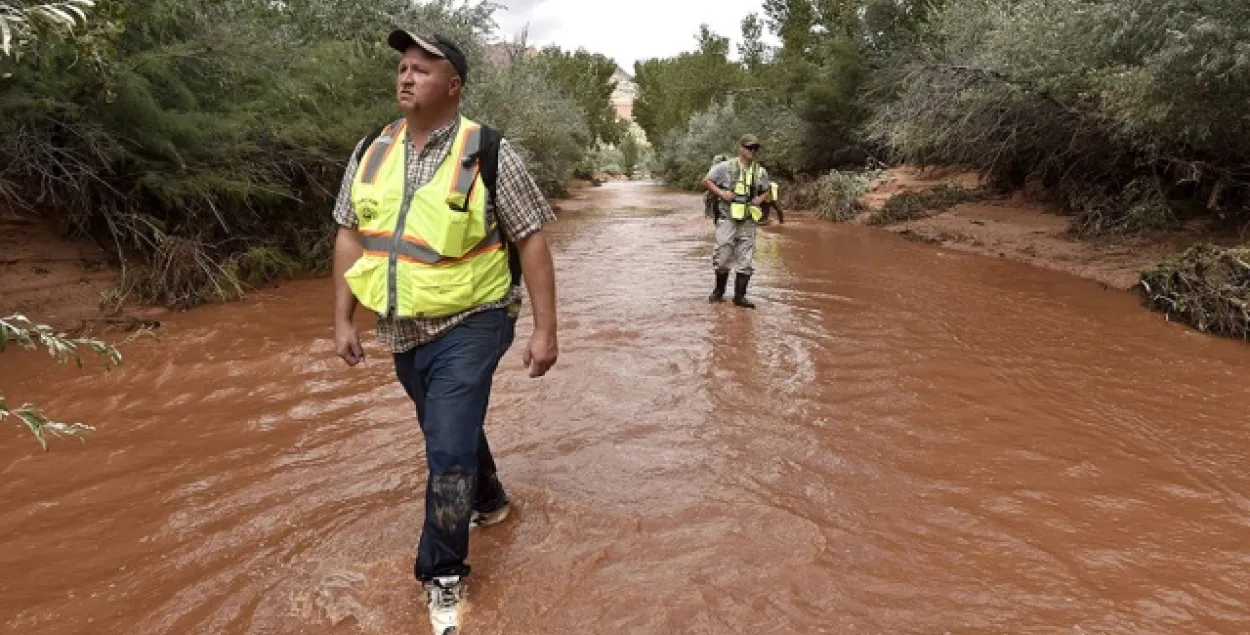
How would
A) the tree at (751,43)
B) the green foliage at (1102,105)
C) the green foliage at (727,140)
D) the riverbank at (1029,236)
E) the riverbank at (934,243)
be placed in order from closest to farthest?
the riverbank at (934,243) → the green foliage at (1102,105) → the riverbank at (1029,236) → the green foliage at (727,140) → the tree at (751,43)

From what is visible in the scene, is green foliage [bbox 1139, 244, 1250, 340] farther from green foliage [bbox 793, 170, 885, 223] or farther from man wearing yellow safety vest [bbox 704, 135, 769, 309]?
green foliage [bbox 793, 170, 885, 223]

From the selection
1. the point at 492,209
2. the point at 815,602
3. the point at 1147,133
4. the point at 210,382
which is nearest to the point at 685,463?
the point at 815,602

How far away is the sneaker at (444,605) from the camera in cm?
273

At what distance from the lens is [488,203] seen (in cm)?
273

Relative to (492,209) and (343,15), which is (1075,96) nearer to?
(492,209)

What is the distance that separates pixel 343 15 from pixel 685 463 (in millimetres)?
14399

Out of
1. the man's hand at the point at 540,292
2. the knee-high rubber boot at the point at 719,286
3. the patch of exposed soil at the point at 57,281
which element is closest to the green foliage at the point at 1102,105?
the knee-high rubber boot at the point at 719,286

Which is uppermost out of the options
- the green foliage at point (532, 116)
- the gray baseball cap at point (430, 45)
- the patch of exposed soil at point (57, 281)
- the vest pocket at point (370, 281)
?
the green foliage at point (532, 116)

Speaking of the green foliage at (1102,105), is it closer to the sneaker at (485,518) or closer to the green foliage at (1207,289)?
the green foliage at (1207,289)

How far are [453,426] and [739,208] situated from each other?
5.90 meters

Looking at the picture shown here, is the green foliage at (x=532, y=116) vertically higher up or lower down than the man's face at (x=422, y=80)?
higher up

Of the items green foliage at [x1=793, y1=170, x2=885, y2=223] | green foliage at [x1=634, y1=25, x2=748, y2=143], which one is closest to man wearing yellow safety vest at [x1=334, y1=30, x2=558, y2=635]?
green foliage at [x1=793, y1=170, x2=885, y2=223]

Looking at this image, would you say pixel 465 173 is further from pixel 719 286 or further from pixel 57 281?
pixel 57 281

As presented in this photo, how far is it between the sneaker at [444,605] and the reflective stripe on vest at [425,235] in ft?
3.22
